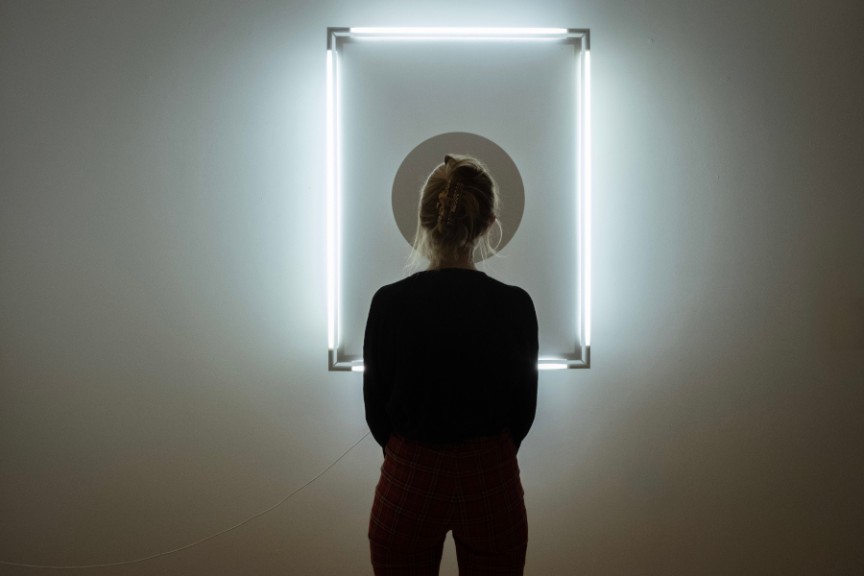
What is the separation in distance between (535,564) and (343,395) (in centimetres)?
79

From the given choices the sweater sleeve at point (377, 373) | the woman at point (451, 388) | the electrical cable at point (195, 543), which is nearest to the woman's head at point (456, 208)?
the woman at point (451, 388)

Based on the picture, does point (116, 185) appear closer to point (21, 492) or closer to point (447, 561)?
point (21, 492)

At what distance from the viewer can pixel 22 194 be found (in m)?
1.68

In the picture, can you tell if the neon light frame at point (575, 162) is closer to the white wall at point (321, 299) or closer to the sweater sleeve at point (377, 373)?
the white wall at point (321, 299)

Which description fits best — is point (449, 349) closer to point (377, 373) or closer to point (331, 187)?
point (377, 373)

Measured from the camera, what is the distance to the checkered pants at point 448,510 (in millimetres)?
1031

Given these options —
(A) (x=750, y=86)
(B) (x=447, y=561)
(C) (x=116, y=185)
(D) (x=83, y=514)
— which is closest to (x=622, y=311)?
(A) (x=750, y=86)

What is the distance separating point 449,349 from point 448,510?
0.30m

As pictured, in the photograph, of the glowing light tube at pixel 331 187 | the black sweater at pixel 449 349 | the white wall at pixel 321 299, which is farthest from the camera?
the white wall at pixel 321 299

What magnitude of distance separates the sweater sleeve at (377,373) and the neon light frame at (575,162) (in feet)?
1.19

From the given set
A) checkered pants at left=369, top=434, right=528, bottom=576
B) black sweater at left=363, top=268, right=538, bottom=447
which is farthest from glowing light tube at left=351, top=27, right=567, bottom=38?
checkered pants at left=369, top=434, right=528, bottom=576

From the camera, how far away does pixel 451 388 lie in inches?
40.1

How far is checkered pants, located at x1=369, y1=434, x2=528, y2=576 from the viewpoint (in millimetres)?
1031

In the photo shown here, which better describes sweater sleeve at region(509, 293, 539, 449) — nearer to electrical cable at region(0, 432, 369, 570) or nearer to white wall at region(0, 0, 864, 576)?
white wall at region(0, 0, 864, 576)
